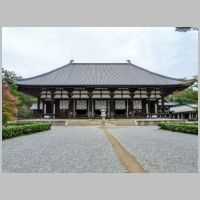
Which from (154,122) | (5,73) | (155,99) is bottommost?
(154,122)

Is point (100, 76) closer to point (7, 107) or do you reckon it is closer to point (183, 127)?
point (183, 127)

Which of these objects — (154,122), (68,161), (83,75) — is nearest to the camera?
(68,161)

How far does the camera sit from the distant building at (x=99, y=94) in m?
29.4

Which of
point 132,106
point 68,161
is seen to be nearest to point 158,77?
point 132,106

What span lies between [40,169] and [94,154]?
2.61 m

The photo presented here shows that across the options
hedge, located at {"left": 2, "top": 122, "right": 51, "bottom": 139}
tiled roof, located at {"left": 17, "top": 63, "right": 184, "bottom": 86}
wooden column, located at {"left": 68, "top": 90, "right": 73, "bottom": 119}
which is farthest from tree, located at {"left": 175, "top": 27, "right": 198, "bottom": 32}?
wooden column, located at {"left": 68, "top": 90, "right": 73, "bottom": 119}

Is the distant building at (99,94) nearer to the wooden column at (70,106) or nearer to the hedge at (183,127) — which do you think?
the wooden column at (70,106)

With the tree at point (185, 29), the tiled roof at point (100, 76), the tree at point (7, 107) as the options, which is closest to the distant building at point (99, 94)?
the tiled roof at point (100, 76)

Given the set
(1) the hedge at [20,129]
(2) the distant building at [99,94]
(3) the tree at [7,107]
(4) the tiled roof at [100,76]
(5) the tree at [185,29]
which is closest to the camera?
(5) the tree at [185,29]

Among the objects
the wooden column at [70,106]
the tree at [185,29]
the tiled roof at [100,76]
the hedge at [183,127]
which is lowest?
the hedge at [183,127]

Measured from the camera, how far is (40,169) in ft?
22.1

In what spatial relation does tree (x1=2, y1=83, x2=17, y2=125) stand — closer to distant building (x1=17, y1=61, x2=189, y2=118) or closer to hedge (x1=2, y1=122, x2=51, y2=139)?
hedge (x1=2, y1=122, x2=51, y2=139)

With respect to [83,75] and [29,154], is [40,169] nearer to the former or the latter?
[29,154]

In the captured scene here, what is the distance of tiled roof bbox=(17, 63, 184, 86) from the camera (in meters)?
29.8
